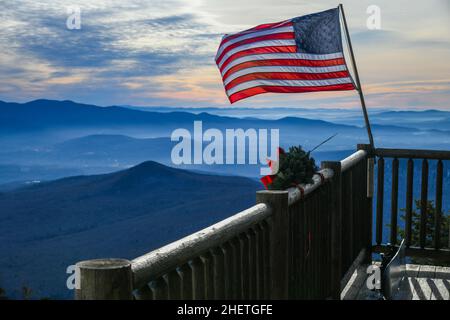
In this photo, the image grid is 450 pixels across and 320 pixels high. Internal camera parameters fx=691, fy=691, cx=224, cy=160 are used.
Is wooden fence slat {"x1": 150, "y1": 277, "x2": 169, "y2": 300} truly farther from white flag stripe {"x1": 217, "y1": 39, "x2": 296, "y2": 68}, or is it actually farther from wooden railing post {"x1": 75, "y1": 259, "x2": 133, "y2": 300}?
white flag stripe {"x1": 217, "y1": 39, "x2": 296, "y2": 68}

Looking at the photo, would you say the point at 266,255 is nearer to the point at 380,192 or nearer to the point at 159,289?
the point at 159,289

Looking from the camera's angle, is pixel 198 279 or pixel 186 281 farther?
pixel 198 279

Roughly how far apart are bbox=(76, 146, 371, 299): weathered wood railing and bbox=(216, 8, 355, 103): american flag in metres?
0.94

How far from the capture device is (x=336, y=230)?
20.8 feet

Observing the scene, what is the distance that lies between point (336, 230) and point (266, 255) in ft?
7.13

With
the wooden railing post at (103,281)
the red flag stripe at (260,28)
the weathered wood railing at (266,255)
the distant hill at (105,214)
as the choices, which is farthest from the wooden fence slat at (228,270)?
the distant hill at (105,214)

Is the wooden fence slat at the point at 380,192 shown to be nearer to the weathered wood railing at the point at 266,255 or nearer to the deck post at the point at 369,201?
the deck post at the point at 369,201

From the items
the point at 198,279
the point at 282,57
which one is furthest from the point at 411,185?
the point at 198,279

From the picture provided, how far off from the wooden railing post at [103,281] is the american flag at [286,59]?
15.8ft

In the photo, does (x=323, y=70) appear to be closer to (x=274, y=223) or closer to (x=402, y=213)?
(x=274, y=223)

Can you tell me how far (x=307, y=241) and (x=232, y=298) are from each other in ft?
5.57

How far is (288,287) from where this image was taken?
15.5 ft

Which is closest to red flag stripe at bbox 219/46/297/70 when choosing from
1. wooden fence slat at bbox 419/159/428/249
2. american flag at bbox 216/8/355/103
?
american flag at bbox 216/8/355/103

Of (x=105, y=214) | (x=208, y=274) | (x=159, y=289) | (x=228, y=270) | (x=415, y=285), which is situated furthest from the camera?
(x=105, y=214)
